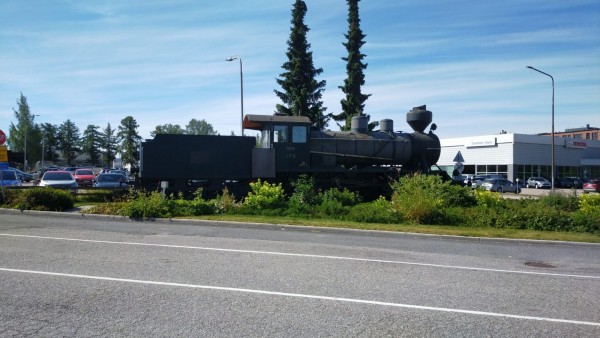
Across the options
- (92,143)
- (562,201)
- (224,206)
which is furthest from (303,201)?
(92,143)

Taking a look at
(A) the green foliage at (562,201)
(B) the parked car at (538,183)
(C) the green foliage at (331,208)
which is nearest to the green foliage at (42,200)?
(C) the green foliage at (331,208)

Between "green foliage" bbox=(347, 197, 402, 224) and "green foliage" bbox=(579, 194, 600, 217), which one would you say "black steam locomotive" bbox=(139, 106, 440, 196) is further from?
"green foliage" bbox=(579, 194, 600, 217)

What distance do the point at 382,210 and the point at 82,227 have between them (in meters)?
9.37

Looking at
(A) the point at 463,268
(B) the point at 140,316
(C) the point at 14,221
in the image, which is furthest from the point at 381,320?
(C) the point at 14,221

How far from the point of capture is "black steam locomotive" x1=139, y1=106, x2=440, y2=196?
20.2m

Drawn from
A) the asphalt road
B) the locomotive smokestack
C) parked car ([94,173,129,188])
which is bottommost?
the asphalt road

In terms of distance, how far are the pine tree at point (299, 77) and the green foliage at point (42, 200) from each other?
23.7m

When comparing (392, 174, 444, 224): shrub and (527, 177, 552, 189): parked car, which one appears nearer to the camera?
(392, 174, 444, 224): shrub

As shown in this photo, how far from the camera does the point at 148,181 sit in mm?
20078

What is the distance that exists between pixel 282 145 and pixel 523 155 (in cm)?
4567

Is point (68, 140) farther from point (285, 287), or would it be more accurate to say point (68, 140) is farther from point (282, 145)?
point (285, 287)

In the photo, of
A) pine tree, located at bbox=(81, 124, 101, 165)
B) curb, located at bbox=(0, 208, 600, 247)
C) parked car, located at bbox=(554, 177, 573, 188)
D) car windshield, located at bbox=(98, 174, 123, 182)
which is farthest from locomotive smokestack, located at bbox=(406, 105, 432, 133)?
pine tree, located at bbox=(81, 124, 101, 165)

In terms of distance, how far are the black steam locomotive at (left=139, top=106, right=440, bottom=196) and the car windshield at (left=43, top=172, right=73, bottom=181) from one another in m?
7.20

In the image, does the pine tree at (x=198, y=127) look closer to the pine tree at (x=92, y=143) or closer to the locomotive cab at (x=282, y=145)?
the pine tree at (x=92, y=143)
